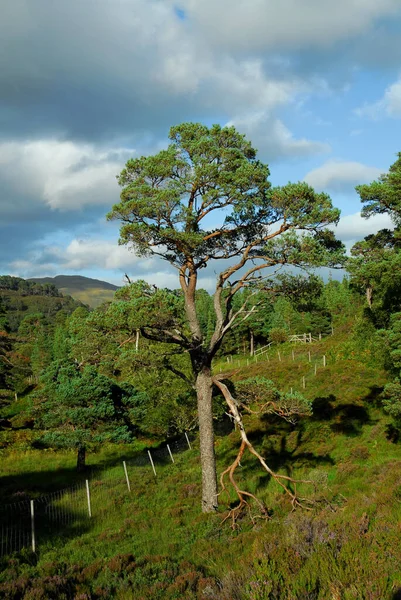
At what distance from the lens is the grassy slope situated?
221 inches

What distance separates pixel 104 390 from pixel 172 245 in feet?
38.3

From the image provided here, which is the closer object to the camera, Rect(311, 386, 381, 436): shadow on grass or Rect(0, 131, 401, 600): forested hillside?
Rect(0, 131, 401, 600): forested hillside

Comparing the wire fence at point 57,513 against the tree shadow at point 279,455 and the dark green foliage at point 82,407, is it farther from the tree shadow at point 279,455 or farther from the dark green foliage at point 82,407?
the tree shadow at point 279,455

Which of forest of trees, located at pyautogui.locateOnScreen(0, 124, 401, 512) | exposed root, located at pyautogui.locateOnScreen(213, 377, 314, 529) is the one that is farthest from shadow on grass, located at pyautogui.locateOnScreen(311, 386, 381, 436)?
exposed root, located at pyautogui.locateOnScreen(213, 377, 314, 529)

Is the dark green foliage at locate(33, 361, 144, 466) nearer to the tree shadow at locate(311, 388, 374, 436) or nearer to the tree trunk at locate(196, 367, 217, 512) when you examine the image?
the tree trunk at locate(196, 367, 217, 512)

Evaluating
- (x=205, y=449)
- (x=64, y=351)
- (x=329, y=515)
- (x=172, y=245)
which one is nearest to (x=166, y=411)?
(x=205, y=449)

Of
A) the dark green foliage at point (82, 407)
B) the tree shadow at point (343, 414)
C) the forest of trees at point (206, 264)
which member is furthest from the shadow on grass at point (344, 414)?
the dark green foliage at point (82, 407)

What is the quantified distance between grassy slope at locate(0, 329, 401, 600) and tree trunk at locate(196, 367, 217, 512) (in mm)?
611

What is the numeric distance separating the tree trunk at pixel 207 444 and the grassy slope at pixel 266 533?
61 cm

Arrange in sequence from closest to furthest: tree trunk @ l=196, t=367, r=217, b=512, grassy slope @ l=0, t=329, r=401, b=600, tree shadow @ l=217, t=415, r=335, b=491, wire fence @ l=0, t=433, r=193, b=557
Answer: grassy slope @ l=0, t=329, r=401, b=600
wire fence @ l=0, t=433, r=193, b=557
tree trunk @ l=196, t=367, r=217, b=512
tree shadow @ l=217, t=415, r=335, b=491

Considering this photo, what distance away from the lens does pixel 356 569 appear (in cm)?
532

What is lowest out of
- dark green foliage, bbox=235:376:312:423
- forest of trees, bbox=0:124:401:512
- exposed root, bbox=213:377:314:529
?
exposed root, bbox=213:377:314:529

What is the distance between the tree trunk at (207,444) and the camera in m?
12.4

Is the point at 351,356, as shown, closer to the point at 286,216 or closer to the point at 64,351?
the point at 286,216
